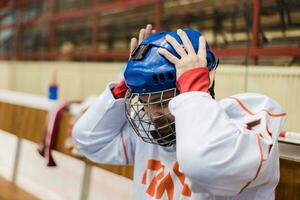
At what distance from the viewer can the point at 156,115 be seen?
0.85 meters

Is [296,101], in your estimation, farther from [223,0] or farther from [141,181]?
[223,0]

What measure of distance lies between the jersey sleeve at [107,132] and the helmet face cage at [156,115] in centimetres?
20

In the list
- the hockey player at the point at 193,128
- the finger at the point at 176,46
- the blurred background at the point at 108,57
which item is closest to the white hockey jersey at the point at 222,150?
the hockey player at the point at 193,128

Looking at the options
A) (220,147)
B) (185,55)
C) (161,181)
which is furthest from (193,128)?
(161,181)

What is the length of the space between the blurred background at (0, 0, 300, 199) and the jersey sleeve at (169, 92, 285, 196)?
0.29 meters

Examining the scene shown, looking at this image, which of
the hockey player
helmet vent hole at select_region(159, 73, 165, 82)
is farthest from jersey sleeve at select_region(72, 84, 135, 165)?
helmet vent hole at select_region(159, 73, 165, 82)

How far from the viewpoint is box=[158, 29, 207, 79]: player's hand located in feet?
2.55

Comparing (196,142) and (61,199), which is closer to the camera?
(196,142)

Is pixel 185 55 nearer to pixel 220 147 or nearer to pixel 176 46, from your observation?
pixel 176 46

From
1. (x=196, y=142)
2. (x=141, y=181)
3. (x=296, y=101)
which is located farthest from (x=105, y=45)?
(x=196, y=142)

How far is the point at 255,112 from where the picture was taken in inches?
30.6

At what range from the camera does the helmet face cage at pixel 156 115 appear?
2.73 feet

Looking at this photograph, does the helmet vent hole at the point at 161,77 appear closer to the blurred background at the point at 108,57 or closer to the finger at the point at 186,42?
the finger at the point at 186,42

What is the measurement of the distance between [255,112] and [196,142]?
0.16 metres
